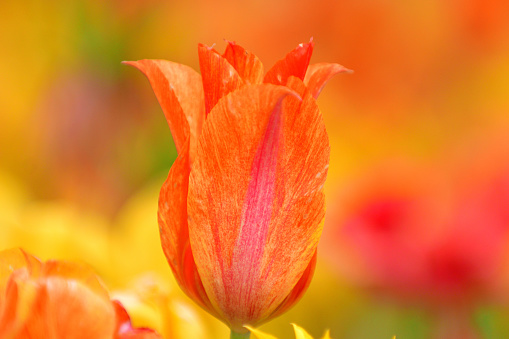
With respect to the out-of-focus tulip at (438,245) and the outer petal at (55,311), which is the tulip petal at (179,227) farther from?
the out-of-focus tulip at (438,245)

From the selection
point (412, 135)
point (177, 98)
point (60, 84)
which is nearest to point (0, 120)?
point (60, 84)

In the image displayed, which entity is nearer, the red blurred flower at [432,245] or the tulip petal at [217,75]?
the tulip petal at [217,75]

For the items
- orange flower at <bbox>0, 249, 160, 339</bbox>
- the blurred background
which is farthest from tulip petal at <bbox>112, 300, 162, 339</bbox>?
the blurred background

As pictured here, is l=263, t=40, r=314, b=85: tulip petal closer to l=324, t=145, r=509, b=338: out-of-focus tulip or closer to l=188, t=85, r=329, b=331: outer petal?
l=188, t=85, r=329, b=331: outer petal

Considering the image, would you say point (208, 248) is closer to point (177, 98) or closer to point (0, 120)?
point (177, 98)

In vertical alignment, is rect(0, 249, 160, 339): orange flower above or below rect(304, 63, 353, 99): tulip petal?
below

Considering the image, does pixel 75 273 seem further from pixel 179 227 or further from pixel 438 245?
pixel 438 245

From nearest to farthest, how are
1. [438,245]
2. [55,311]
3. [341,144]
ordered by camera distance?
[55,311] < [438,245] < [341,144]

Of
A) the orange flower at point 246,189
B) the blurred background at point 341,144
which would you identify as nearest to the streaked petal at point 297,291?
the orange flower at point 246,189

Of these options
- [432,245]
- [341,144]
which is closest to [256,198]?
[432,245]
